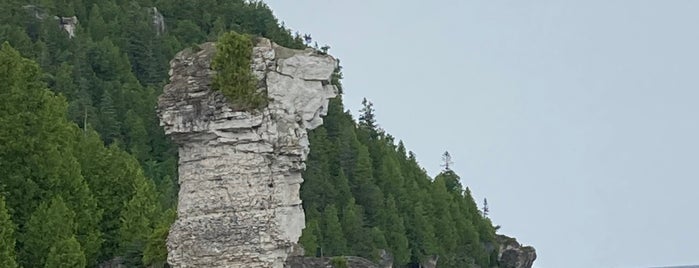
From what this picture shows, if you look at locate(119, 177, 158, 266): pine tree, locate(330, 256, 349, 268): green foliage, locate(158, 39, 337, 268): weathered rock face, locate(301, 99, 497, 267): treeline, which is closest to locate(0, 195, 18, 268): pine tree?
locate(119, 177, 158, 266): pine tree

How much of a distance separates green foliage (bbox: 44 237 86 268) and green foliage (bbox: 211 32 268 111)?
6888 mm

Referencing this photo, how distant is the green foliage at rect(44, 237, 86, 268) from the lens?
3234 centimetres

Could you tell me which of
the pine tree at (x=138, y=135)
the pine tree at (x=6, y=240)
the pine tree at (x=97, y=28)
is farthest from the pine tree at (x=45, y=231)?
the pine tree at (x=97, y=28)

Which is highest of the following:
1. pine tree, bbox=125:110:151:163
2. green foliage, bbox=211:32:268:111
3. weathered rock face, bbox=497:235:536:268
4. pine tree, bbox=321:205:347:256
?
pine tree, bbox=125:110:151:163

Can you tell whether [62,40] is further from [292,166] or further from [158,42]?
[292,166]

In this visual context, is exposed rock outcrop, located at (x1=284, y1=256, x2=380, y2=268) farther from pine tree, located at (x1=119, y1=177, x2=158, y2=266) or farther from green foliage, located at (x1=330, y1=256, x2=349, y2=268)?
pine tree, located at (x1=119, y1=177, x2=158, y2=266)

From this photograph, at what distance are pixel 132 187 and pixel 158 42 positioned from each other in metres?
54.4

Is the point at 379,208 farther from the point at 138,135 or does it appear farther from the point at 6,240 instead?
the point at 6,240

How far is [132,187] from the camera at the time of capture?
39281 mm

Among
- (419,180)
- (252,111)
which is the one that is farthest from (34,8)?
(252,111)

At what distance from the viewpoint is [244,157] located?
90.6ft

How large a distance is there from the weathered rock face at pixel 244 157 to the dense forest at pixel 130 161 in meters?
3.49

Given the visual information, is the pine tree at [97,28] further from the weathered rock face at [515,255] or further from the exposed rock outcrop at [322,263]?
the exposed rock outcrop at [322,263]

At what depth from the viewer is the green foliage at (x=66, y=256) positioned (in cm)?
3234
